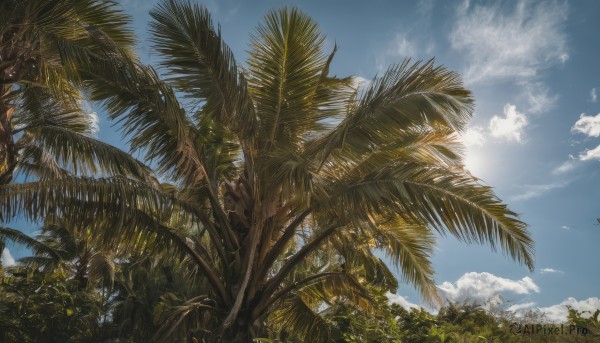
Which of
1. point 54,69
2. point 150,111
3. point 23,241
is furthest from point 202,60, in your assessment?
point 23,241

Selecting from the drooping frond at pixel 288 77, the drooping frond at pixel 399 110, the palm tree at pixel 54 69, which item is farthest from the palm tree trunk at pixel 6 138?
the drooping frond at pixel 399 110

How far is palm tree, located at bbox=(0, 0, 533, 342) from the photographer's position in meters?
4.77

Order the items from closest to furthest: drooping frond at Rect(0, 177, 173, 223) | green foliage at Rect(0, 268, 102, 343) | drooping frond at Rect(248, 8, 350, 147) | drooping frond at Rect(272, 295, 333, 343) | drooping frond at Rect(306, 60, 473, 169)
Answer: drooping frond at Rect(0, 177, 173, 223) < drooping frond at Rect(306, 60, 473, 169) < drooping frond at Rect(248, 8, 350, 147) < green foliage at Rect(0, 268, 102, 343) < drooping frond at Rect(272, 295, 333, 343)

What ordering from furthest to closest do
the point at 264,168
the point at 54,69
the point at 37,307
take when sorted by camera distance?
the point at 37,307 → the point at 54,69 → the point at 264,168

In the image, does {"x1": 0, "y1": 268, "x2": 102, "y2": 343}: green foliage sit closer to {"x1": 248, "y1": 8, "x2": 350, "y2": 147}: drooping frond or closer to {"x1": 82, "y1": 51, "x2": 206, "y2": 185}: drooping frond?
{"x1": 82, "y1": 51, "x2": 206, "y2": 185}: drooping frond

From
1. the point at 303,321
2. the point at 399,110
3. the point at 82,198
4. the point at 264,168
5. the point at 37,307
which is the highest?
the point at 399,110

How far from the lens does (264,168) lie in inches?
210

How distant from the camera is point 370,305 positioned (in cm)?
723

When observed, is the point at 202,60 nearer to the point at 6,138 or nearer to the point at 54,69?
the point at 54,69

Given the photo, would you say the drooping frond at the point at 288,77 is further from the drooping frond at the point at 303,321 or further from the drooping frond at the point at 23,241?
the drooping frond at the point at 23,241

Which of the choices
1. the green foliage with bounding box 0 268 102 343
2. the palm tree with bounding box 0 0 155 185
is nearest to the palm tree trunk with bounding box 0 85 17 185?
the palm tree with bounding box 0 0 155 185

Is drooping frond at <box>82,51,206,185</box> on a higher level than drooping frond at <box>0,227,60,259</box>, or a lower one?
higher

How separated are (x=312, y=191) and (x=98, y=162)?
10.0 feet

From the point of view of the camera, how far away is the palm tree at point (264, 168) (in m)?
4.77
